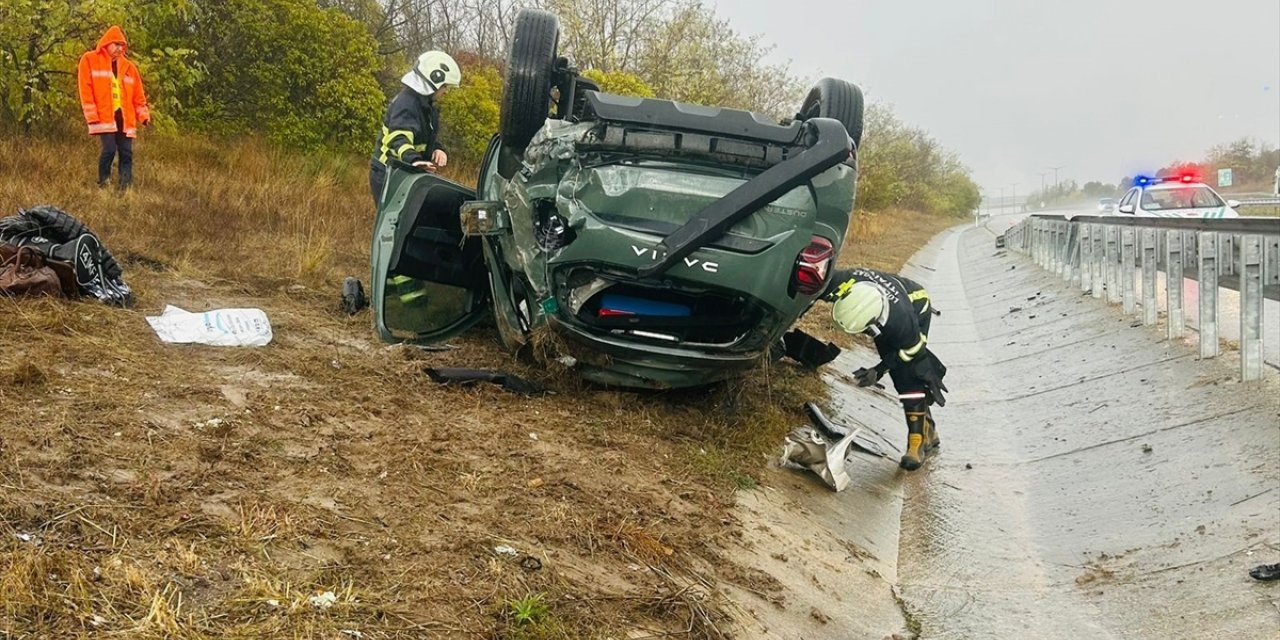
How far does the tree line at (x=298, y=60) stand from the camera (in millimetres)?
10648

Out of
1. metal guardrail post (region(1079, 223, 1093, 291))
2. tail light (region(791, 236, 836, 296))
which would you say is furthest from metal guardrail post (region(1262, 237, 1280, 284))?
metal guardrail post (region(1079, 223, 1093, 291))

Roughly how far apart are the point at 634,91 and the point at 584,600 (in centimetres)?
1471

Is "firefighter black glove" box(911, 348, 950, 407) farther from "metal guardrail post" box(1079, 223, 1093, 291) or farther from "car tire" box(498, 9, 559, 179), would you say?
"metal guardrail post" box(1079, 223, 1093, 291)

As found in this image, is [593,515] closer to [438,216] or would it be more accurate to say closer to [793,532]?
[793,532]

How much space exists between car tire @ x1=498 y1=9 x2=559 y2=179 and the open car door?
21.3 inches

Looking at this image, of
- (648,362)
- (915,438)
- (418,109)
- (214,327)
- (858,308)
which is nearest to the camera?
(648,362)

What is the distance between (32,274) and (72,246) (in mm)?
356

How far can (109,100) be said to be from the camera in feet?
31.1

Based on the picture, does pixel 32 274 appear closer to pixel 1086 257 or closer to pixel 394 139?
pixel 394 139

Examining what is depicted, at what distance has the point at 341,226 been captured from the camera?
10.0 metres

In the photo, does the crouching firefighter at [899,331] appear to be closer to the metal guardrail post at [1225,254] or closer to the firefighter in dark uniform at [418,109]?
the metal guardrail post at [1225,254]

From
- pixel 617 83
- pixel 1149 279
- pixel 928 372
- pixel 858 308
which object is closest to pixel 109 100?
pixel 858 308

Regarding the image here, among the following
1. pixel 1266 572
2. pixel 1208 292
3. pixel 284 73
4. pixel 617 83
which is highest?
pixel 617 83

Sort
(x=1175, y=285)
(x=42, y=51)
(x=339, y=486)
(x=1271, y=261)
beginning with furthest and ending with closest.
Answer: (x=42, y=51), (x=1175, y=285), (x=1271, y=261), (x=339, y=486)
